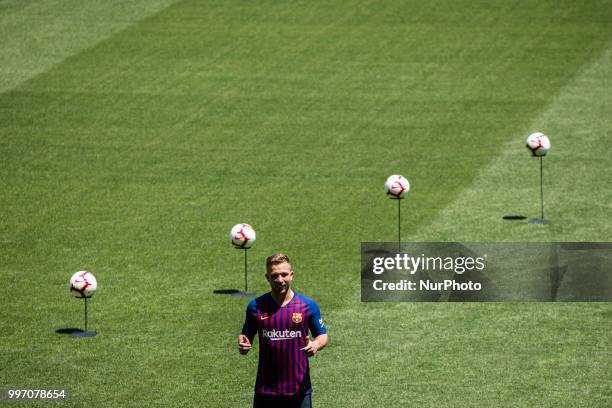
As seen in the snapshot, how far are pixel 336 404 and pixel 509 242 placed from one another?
7653mm

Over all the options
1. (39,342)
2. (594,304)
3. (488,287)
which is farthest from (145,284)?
(594,304)

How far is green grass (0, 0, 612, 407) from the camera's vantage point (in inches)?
624

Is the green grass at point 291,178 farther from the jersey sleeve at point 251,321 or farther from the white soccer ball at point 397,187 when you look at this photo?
the jersey sleeve at point 251,321

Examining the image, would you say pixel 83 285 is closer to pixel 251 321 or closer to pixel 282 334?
pixel 251 321

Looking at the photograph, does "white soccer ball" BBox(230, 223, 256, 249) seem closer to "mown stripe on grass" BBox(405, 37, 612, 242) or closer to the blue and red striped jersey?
"mown stripe on grass" BBox(405, 37, 612, 242)

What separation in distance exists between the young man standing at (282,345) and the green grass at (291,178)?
3.49m

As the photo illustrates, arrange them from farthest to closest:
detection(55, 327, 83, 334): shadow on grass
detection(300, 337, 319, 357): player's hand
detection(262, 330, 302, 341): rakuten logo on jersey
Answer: detection(55, 327, 83, 334): shadow on grass → detection(262, 330, 302, 341): rakuten logo on jersey → detection(300, 337, 319, 357): player's hand

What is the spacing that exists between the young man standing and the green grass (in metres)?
3.49

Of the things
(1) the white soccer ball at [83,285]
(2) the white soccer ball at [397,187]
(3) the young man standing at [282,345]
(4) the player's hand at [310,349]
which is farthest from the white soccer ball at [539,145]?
(4) the player's hand at [310,349]

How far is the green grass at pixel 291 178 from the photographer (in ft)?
52.0

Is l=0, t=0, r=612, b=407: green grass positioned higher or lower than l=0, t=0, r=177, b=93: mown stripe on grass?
lower

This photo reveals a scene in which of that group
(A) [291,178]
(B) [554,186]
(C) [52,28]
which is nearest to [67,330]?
(A) [291,178]

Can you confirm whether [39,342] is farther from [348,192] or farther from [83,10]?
[83,10]

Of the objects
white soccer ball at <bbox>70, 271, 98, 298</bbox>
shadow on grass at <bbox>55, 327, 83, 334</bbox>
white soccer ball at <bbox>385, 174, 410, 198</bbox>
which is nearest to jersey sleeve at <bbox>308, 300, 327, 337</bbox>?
white soccer ball at <bbox>70, 271, 98, 298</bbox>
